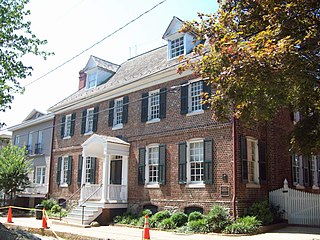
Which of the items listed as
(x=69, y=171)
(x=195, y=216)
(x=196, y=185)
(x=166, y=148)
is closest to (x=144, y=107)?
(x=166, y=148)

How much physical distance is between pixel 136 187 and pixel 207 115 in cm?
597

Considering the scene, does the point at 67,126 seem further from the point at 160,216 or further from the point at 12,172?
the point at 160,216

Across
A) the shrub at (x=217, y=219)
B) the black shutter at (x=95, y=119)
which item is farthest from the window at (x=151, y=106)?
the shrub at (x=217, y=219)

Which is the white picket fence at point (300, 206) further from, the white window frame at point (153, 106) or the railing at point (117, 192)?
the railing at point (117, 192)

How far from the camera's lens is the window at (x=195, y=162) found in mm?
17016

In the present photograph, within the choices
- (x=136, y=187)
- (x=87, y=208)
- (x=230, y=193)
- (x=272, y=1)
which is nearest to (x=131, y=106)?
(x=136, y=187)

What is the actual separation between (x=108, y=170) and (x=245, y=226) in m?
8.74

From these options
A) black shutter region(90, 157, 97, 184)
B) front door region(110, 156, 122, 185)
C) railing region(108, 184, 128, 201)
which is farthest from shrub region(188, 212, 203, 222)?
black shutter region(90, 157, 97, 184)

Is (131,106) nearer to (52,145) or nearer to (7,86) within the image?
(7,86)

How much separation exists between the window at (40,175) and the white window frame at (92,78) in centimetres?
828

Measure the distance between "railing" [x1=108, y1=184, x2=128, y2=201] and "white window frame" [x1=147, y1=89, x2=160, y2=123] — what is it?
4.01 meters

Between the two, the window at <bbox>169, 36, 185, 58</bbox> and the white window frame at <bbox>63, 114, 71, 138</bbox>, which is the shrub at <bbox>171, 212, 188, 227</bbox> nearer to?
the window at <bbox>169, 36, 185, 58</bbox>

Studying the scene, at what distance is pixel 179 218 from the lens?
16.7 meters

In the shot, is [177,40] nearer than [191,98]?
No
